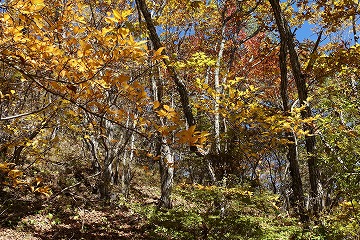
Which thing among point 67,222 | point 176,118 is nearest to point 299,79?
point 176,118

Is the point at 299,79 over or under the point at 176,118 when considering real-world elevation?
over

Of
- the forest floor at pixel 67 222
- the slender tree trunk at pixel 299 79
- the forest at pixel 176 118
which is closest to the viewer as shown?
the forest at pixel 176 118

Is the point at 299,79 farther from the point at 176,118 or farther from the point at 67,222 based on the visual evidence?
the point at 67,222

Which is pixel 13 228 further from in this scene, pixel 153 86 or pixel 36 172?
pixel 153 86

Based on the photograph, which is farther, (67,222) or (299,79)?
(67,222)

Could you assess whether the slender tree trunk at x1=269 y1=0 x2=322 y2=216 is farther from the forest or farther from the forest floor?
the forest floor

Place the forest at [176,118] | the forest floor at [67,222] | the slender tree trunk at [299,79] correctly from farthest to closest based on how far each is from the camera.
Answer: the forest floor at [67,222] → the slender tree trunk at [299,79] → the forest at [176,118]

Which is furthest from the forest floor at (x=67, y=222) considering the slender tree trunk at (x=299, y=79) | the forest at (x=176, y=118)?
the slender tree trunk at (x=299, y=79)

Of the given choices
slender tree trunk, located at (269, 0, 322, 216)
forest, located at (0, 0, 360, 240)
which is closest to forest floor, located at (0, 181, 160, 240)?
forest, located at (0, 0, 360, 240)

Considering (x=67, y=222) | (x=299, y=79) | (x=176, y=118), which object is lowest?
(x=67, y=222)

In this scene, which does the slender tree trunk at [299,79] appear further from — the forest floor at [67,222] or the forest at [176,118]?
the forest floor at [67,222]

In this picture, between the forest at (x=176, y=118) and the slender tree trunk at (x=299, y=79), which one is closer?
the forest at (x=176, y=118)

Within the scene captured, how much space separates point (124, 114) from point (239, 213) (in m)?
3.91

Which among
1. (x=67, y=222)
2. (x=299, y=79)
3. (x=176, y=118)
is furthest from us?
(x=67, y=222)
